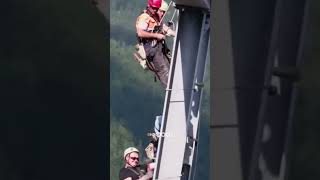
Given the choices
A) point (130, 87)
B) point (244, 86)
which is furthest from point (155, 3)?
point (244, 86)

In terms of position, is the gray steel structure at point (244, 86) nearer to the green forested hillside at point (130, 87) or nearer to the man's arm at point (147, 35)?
the man's arm at point (147, 35)

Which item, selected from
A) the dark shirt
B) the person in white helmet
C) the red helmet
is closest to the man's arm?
the red helmet

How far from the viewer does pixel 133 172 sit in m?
8.89

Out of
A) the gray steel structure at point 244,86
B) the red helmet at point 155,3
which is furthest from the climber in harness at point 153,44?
the gray steel structure at point 244,86

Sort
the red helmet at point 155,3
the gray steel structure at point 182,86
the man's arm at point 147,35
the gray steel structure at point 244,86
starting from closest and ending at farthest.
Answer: the gray steel structure at point 244,86 < the gray steel structure at point 182,86 < the man's arm at point 147,35 < the red helmet at point 155,3

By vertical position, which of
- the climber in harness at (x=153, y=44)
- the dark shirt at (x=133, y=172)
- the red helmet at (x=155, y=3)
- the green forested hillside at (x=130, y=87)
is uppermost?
the red helmet at (x=155, y=3)

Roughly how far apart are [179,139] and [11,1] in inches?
200

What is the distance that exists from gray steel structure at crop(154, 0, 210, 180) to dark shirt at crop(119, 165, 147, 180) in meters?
0.31

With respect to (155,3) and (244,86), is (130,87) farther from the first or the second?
(244,86)

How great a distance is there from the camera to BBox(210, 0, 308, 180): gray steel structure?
4516 mm

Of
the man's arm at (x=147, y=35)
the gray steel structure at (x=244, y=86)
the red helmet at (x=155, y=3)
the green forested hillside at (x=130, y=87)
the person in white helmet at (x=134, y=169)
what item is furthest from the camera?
the green forested hillside at (x=130, y=87)

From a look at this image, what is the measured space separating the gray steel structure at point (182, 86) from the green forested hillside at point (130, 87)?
9.31ft

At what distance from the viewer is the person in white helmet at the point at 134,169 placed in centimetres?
877

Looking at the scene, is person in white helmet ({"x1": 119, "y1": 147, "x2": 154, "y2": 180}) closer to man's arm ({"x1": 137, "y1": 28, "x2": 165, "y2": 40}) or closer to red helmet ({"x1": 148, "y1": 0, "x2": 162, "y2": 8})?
man's arm ({"x1": 137, "y1": 28, "x2": 165, "y2": 40})
